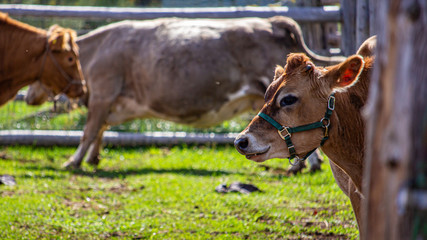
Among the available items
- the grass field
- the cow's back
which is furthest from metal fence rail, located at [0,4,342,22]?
the grass field

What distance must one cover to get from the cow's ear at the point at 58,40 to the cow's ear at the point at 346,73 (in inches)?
196

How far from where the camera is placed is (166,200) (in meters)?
6.15

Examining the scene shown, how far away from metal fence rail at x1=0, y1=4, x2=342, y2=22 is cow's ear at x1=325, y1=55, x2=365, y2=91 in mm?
5417

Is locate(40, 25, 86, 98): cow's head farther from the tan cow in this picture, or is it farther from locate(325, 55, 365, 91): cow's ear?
locate(325, 55, 365, 91): cow's ear

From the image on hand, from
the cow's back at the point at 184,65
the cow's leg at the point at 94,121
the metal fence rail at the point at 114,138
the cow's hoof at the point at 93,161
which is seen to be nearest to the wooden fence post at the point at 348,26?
the cow's back at the point at 184,65

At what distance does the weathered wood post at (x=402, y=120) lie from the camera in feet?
5.21

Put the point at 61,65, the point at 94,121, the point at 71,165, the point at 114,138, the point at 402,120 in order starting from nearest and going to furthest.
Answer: the point at 402,120 → the point at 61,65 → the point at 71,165 → the point at 94,121 → the point at 114,138

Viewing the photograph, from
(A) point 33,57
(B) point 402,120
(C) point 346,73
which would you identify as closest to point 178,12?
(A) point 33,57

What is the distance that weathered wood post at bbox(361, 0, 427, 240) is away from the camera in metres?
1.59

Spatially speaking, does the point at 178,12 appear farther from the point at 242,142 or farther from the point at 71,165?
the point at 242,142

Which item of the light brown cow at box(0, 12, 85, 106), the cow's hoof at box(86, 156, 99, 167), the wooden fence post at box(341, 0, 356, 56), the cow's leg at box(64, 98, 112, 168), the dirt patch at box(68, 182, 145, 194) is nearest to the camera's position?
the dirt patch at box(68, 182, 145, 194)

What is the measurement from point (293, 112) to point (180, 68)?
4572 mm

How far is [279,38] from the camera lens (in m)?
7.46

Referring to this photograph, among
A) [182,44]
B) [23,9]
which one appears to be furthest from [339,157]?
[23,9]
